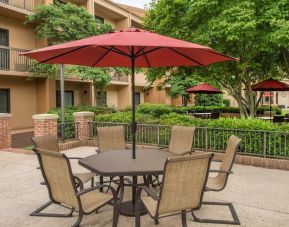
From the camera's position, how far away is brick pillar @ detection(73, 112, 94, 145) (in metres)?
11.1

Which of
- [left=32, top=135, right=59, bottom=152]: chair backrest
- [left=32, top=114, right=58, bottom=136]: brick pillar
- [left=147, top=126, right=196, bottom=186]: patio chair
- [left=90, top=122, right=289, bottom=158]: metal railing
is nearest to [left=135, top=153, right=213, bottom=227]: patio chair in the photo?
[left=32, top=135, right=59, bottom=152]: chair backrest

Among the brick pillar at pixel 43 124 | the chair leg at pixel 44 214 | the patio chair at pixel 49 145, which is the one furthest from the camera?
the brick pillar at pixel 43 124

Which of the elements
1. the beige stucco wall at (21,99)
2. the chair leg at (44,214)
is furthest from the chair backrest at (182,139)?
the beige stucco wall at (21,99)

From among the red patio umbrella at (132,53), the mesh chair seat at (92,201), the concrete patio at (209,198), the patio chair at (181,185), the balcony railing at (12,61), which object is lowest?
the concrete patio at (209,198)

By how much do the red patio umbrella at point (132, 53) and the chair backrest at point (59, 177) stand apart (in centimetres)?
151

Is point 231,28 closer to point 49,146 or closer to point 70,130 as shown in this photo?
point 70,130

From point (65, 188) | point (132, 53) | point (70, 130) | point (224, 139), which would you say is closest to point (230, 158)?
point (132, 53)

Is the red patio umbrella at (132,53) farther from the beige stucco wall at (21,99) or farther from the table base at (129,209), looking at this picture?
the beige stucco wall at (21,99)

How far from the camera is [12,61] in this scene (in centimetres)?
1677

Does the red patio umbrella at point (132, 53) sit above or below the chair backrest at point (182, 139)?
above

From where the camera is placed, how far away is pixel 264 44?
11000 mm

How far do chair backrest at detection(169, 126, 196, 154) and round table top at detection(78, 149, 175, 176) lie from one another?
3.72 feet

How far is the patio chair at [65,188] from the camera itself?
3797 millimetres

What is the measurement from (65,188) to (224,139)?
5.81 metres
